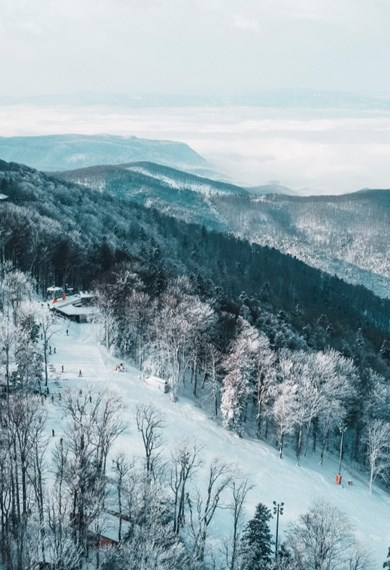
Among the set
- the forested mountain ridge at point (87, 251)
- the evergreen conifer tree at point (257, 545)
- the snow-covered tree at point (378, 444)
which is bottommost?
the snow-covered tree at point (378, 444)

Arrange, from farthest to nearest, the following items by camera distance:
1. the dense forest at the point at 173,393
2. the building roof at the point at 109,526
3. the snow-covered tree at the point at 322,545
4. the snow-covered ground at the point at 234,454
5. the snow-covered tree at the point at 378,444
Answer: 1. the snow-covered tree at the point at 378,444
2. the snow-covered ground at the point at 234,454
3. the snow-covered tree at the point at 322,545
4. the building roof at the point at 109,526
5. the dense forest at the point at 173,393

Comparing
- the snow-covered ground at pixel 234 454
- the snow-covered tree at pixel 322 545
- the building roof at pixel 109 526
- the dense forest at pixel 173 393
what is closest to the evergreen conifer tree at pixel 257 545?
the dense forest at pixel 173 393

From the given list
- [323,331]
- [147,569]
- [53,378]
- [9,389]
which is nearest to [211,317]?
[53,378]

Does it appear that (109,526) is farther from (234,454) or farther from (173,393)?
(173,393)

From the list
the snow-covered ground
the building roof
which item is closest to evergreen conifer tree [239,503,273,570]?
the snow-covered ground

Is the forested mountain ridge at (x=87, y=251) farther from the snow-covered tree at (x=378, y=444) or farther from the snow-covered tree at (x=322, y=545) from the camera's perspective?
the snow-covered tree at (x=322, y=545)
